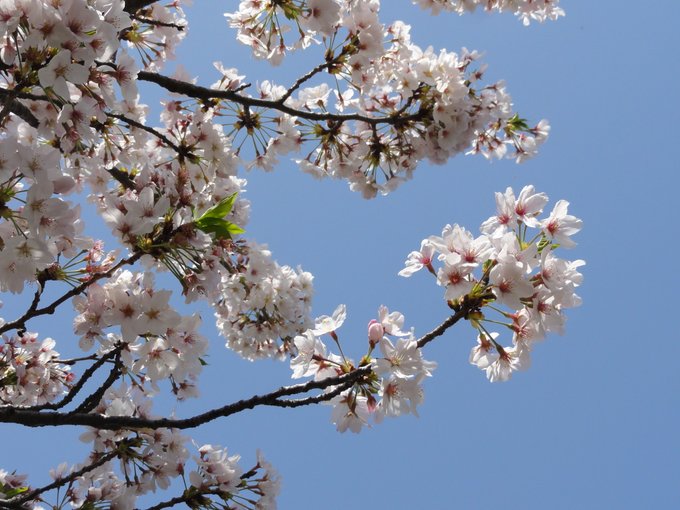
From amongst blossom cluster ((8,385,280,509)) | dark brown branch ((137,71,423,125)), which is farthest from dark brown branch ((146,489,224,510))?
dark brown branch ((137,71,423,125))

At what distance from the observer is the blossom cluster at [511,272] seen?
104 inches

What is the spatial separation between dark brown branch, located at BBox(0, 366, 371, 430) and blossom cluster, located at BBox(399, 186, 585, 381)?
25.6 inches

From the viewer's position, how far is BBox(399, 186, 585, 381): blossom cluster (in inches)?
104

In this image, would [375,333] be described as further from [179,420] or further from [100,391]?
[100,391]

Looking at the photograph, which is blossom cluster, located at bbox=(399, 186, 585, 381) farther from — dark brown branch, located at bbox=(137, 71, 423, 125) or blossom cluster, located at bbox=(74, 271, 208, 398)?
dark brown branch, located at bbox=(137, 71, 423, 125)

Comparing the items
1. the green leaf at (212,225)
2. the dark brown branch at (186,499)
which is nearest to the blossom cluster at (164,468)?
the dark brown branch at (186,499)

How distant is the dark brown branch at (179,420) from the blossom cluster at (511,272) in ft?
2.14

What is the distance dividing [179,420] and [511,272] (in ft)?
6.22

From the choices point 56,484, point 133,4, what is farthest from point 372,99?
point 56,484

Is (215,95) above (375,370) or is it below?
above

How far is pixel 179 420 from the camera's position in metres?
3.09

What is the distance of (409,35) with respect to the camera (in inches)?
228

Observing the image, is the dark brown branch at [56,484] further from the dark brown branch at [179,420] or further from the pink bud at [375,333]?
the pink bud at [375,333]

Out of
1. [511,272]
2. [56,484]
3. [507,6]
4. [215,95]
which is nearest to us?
[511,272]
